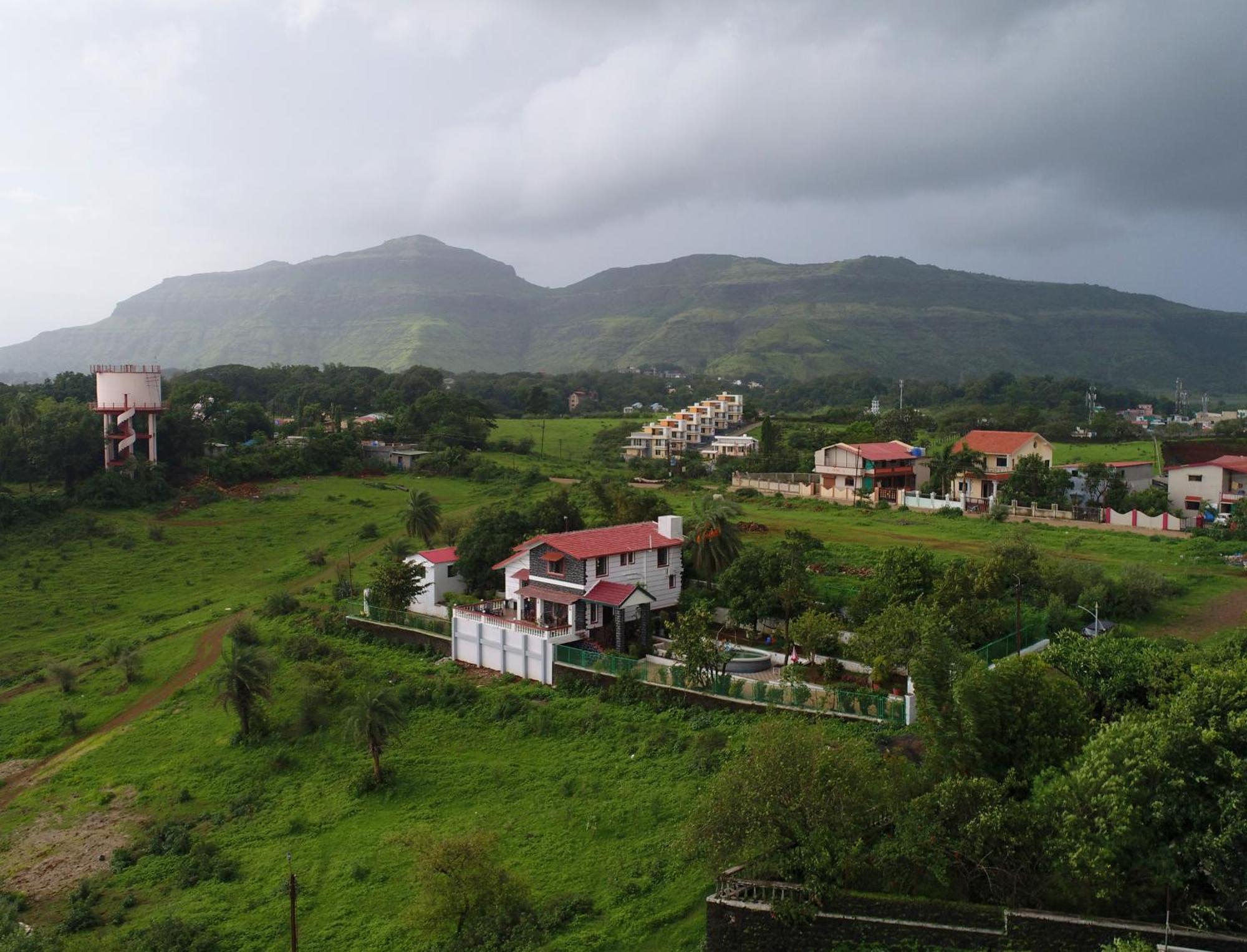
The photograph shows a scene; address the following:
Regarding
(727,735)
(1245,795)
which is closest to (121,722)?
(727,735)

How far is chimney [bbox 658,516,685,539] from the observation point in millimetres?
36844

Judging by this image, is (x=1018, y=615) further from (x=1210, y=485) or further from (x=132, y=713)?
(x=1210, y=485)

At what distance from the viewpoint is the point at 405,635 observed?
37.2 meters

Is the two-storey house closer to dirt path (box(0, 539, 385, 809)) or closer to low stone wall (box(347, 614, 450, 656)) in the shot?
low stone wall (box(347, 614, 450, 656))

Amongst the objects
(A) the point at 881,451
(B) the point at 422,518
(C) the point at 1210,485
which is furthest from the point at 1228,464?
(B) the point at 422,518

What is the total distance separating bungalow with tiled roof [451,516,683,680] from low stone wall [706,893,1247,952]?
1543 cm

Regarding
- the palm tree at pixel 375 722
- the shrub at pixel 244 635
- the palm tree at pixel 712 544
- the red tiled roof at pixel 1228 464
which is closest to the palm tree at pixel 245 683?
the palm tree at pixel 375 722

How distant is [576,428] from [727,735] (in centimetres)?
8118

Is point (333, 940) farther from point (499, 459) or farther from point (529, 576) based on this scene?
point (499, 459)

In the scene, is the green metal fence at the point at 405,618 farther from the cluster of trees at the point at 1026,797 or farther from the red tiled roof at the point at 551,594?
the cluster of trees at the point at 1026,797

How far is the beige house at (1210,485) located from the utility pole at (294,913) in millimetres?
45383

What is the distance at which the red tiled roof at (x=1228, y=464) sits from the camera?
50.0 m

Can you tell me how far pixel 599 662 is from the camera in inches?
1193

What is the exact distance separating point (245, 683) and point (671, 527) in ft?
50.9
